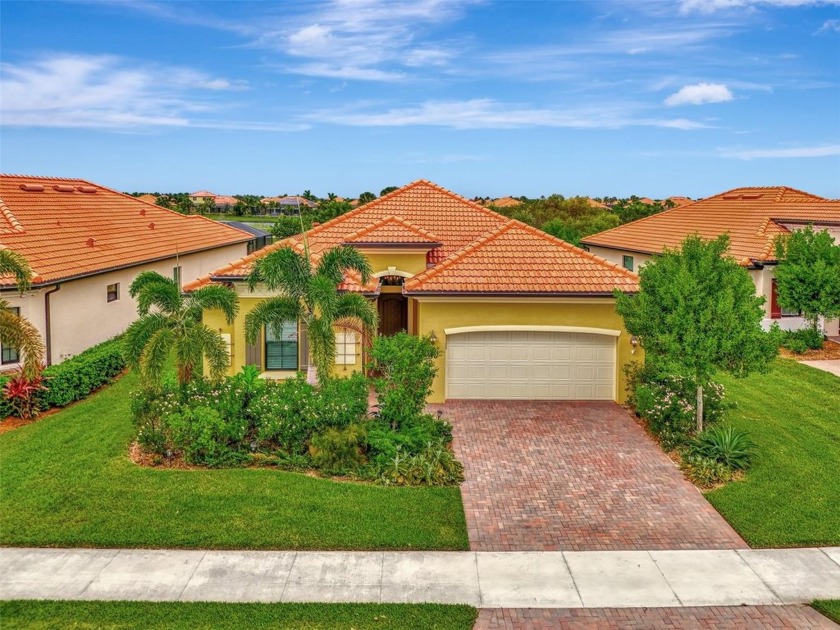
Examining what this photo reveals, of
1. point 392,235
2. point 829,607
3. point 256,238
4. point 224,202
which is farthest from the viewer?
point 224,202

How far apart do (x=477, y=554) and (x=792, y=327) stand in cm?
1989

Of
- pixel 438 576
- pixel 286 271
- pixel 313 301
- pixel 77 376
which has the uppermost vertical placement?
pixel 286 271

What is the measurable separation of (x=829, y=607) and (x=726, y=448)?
457cm

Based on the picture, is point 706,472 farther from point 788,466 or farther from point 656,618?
point 656,618

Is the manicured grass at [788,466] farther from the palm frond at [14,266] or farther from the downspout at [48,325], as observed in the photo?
the downspout at [48,325]

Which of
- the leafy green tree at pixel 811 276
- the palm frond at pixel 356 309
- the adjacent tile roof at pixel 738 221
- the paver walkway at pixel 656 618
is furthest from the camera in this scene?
the adjacent tile roof at pixel 738 221

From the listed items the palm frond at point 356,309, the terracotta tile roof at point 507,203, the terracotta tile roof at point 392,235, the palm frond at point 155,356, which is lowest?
the palm frond at point 155,356

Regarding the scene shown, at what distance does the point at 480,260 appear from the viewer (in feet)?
58.9

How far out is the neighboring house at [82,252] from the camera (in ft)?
61.1

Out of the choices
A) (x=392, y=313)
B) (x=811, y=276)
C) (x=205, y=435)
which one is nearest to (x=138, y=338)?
(x=205, y=435)

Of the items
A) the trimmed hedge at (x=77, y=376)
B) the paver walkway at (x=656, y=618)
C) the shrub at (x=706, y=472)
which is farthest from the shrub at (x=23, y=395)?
the shrub at (x=706, y=472)

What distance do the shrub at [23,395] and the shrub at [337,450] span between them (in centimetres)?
704

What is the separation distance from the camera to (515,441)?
47.6 ft

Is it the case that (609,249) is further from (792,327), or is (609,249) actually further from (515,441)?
(515,441)
